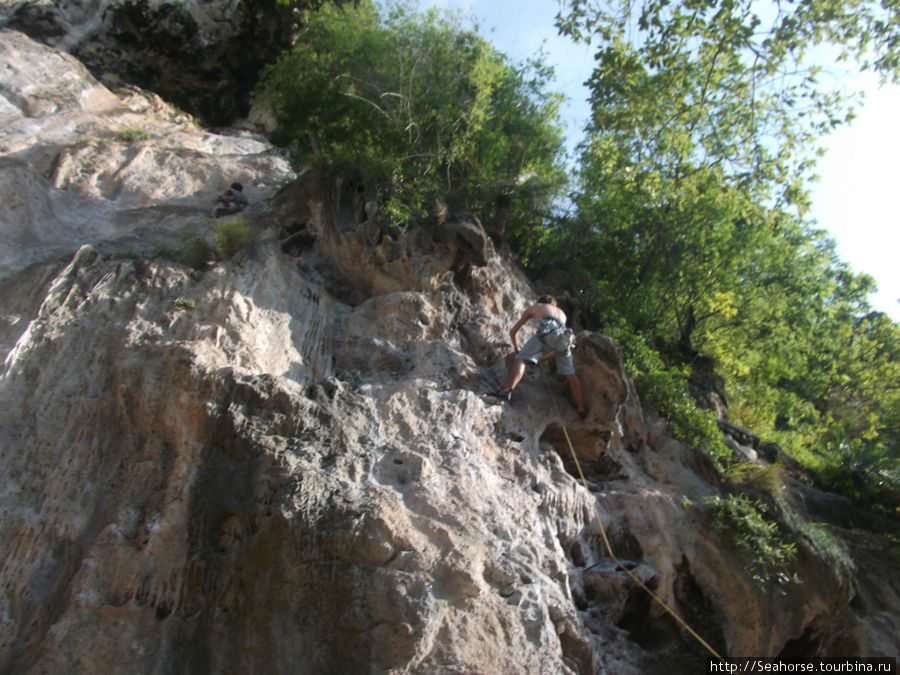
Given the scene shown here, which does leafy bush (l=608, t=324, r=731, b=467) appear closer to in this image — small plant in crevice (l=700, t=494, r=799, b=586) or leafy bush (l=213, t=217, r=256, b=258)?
small plant in crevice (l=700, t=494, r=799, b=586)

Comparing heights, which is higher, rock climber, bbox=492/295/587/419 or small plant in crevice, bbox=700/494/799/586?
rock climber, bbox=492/295/587/419

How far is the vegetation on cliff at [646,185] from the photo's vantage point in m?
8.92

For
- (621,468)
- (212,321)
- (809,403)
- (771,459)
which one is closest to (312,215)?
(212,321)

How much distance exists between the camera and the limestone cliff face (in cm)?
528

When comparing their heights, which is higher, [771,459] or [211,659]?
[771,459]

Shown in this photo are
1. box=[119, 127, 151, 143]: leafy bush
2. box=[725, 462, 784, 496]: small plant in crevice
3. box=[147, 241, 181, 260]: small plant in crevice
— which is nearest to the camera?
box=[725, 462, 784, 496]: small plant in crevice

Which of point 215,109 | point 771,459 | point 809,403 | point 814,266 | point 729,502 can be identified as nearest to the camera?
point 729,502

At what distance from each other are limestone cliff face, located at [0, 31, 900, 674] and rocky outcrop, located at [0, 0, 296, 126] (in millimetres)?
7207

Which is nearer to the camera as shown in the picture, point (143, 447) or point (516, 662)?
point (516, 662)

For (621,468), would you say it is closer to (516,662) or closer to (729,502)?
(729,502)

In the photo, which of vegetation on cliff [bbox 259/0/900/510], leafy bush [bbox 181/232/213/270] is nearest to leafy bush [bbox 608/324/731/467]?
vegetation on cliff [bbox 259/0/900/510]

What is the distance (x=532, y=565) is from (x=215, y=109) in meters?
14.9

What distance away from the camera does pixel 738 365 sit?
40.6ft

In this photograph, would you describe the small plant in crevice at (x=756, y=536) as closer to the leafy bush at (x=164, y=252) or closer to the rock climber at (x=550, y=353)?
the rock climber at (x=550, y=353)
